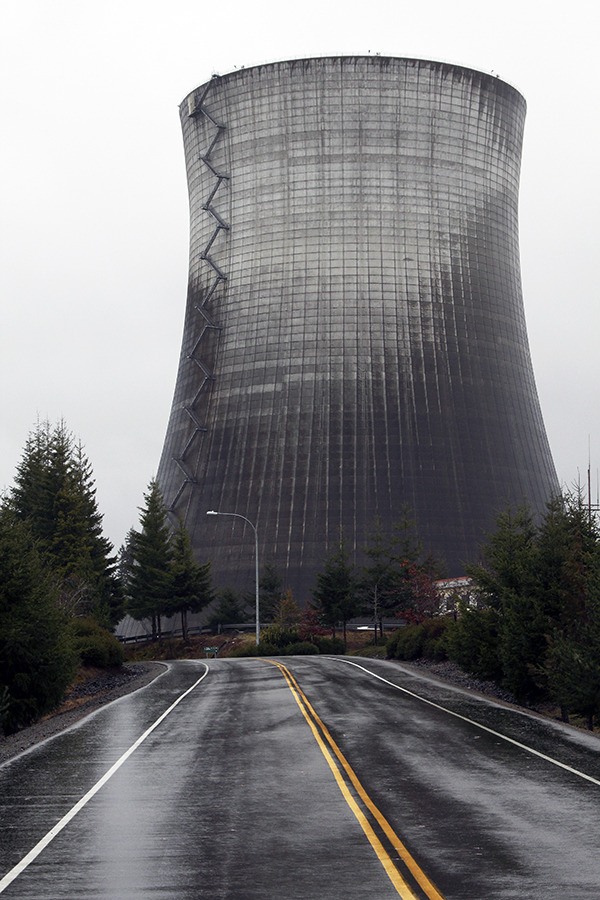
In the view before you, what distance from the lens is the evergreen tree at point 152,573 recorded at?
79188mm

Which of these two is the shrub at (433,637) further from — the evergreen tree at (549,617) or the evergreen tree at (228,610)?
the evergreen tree at (228,610)

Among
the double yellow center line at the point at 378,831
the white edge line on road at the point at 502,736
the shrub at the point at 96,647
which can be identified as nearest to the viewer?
the double yellow center line at the point at 378,831

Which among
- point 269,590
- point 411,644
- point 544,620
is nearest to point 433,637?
point 411,644

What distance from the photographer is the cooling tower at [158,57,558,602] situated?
76188mm

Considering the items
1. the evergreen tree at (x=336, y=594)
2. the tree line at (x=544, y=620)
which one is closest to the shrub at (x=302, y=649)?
the evergreen tree at (x=336, y=594)

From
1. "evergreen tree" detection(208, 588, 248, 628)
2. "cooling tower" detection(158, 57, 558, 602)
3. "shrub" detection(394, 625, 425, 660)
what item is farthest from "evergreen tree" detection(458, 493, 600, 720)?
"evergreen tree" detection(208, 588, 248, 628)

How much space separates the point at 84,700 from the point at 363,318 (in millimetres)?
42077

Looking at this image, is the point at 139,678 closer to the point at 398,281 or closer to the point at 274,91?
the point at 398,281

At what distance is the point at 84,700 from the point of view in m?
39.3

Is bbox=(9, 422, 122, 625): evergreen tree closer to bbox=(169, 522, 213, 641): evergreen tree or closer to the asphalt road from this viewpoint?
bbox=(169, 522, 213, 641): evergreen tree

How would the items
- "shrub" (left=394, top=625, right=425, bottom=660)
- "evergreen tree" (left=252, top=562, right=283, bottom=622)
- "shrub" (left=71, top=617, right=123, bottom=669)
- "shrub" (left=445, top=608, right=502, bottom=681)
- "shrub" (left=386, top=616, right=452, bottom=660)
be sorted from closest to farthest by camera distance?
1. "shrub" (left=445, top=608, right=502, bottom=681)
2. "shrub" (left=71, top=617, right=123, bottom=669)
3. "shrub" (left=386, top=616, right=452, bottom=660)
4. "shrub" (left=394, top=625, right=425, bottom=660)
5. "evergreen tree" (left=252, top=562, right=283, bottom=622)

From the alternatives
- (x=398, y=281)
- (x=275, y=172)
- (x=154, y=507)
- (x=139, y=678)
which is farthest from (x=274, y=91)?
(x=139, y=678)

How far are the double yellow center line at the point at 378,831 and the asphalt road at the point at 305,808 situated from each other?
33 millimetres

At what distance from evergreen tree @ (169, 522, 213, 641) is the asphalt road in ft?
168
